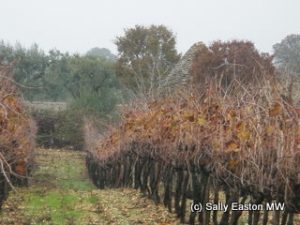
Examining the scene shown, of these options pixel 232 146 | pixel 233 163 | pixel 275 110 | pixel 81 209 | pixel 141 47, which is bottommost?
pixel 81 209

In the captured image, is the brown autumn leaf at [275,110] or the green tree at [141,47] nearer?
the brown autumn leaf at [275,110]

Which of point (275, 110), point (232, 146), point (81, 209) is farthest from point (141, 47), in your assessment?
point (275, 110)

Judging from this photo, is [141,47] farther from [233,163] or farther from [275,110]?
[275,110]

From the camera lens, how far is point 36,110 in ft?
161

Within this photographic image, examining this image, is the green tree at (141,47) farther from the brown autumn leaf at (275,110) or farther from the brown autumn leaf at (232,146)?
the brown autumn leaf at (275,110)

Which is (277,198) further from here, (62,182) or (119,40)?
(119,40)

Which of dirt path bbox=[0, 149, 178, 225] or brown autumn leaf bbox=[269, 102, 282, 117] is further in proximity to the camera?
dirt path bbox=[0, 149, 178, 225]

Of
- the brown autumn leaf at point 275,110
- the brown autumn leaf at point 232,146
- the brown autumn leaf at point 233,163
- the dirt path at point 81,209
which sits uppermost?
the brown autumn leaf at point 275,110

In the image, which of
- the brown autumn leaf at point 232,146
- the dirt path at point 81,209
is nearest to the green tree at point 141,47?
the dirt path at point 81,209

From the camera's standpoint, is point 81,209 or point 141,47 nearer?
point 81,209

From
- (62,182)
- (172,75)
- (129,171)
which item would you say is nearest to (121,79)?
(172,75)

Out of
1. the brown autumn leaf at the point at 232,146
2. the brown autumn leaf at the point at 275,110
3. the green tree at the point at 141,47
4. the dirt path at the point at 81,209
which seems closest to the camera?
the brown autumn leaf at the point at 275,110

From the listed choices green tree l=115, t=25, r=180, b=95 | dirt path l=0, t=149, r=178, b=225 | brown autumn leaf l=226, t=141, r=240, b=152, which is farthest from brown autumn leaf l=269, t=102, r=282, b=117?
green tree l=115, t=25, r=180, b=95

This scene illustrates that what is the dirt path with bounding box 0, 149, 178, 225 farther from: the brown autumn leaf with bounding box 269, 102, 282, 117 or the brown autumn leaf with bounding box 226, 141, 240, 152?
the brown autumn leaf with bounding box 269, 102, 282, 117
